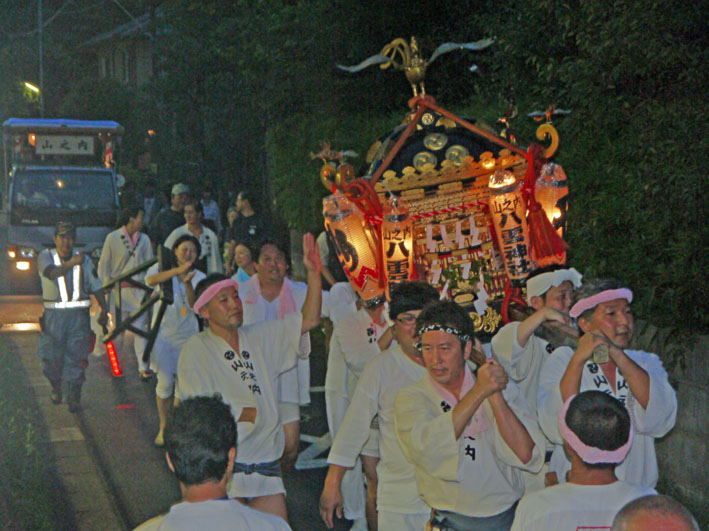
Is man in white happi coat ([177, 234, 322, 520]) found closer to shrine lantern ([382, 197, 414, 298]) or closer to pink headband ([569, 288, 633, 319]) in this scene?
shrine lantern ([382, 197, 414, 298])

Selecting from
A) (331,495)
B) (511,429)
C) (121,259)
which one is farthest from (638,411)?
(121,259)

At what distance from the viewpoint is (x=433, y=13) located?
14781 millimetres

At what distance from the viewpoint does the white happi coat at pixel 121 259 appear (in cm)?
1255

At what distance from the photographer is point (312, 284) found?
5.93m

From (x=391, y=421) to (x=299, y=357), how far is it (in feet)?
3.05

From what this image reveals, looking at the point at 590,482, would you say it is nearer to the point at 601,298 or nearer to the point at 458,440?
the point at 458,440

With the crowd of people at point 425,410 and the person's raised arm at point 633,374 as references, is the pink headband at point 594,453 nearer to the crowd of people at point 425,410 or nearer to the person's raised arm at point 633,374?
the crowd of people at point 425,410

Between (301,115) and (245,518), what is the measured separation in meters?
15.3

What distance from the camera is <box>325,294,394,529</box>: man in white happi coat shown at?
22.6 ft

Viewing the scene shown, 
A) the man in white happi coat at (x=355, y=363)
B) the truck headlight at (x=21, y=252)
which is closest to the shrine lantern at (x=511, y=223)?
the man in white happi coat at (x=355, y=363)

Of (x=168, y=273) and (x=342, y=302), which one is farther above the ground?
(x=168, y=273)

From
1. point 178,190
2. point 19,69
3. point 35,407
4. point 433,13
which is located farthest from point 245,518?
point 19,69

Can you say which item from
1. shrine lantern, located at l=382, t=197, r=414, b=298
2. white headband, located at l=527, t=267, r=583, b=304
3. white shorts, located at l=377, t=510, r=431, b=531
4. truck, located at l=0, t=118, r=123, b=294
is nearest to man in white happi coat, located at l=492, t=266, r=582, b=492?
white headband, located at l=527, t=267, r=583, b=304

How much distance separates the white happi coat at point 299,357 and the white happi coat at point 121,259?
481 centimetres
